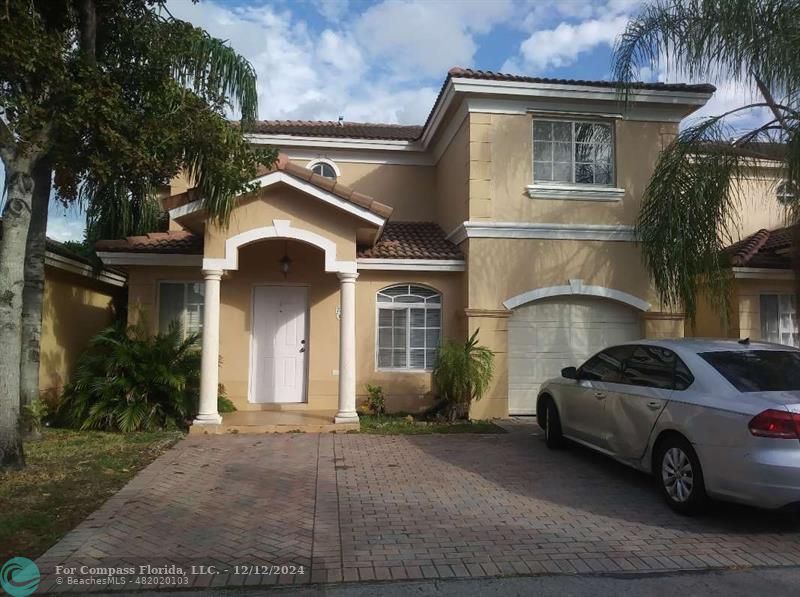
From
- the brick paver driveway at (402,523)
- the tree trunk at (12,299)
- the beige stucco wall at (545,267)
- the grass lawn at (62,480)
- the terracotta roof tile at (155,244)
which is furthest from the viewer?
the beige stucco wall at (545,267)

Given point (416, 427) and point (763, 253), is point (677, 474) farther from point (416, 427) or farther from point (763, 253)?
point (763, 253)

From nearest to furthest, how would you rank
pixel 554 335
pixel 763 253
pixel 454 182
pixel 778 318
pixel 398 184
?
pixel 554 335, pixel 763 253, pixel 778 318, pixel 454 182, pixel 398 184

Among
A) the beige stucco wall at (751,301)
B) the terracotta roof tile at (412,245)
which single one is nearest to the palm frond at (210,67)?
the terracotta roof tile at (412,245)

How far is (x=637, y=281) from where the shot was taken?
444 inches

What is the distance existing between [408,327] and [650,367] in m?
5.77

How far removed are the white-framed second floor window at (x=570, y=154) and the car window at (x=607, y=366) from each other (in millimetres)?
4834

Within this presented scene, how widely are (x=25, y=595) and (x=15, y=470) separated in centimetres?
322

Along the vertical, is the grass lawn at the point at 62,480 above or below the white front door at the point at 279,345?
below

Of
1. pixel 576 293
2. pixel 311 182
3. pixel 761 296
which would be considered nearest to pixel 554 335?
pixel 576 293

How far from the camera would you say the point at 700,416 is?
17.3ft

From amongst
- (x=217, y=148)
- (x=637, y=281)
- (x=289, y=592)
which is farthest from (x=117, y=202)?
(x=637, y=281)

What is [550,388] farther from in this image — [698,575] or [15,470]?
[15,470]

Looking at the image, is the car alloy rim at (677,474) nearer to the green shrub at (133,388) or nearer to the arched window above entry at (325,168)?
the green shrub at (133,388)
